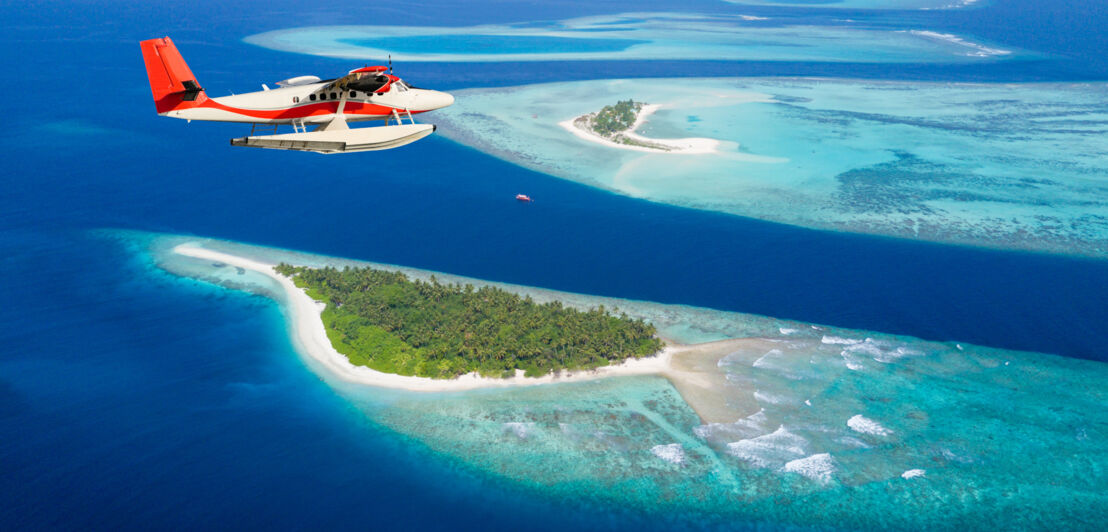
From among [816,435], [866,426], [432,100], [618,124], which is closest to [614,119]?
[618,124]

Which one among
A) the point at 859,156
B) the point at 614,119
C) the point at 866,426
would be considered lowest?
the point at 866,426

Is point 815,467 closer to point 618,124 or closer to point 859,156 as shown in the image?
point 859,156

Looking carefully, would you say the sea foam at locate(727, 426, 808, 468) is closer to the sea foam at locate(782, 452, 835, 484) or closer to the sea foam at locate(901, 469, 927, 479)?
the sea foam at locate(782, 452, 835, 484)

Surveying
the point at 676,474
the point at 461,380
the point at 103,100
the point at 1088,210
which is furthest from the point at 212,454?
the point at 103,100

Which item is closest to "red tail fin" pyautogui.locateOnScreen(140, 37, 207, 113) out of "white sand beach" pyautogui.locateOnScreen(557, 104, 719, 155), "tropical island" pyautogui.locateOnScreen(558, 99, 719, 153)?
"white sand beach" pyautogui.locateOnScreen(557, 104, 719, 155)

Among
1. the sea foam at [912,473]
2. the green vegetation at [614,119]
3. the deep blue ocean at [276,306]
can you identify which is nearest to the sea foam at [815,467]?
the sea foam at [912,473]

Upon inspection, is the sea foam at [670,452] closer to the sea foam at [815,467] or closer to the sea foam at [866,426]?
the sea foam at [815,467]

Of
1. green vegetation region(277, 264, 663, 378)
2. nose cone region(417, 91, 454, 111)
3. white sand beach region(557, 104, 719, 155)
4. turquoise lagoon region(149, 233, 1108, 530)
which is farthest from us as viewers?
white sand beach region(557, 104, 719, 155)
